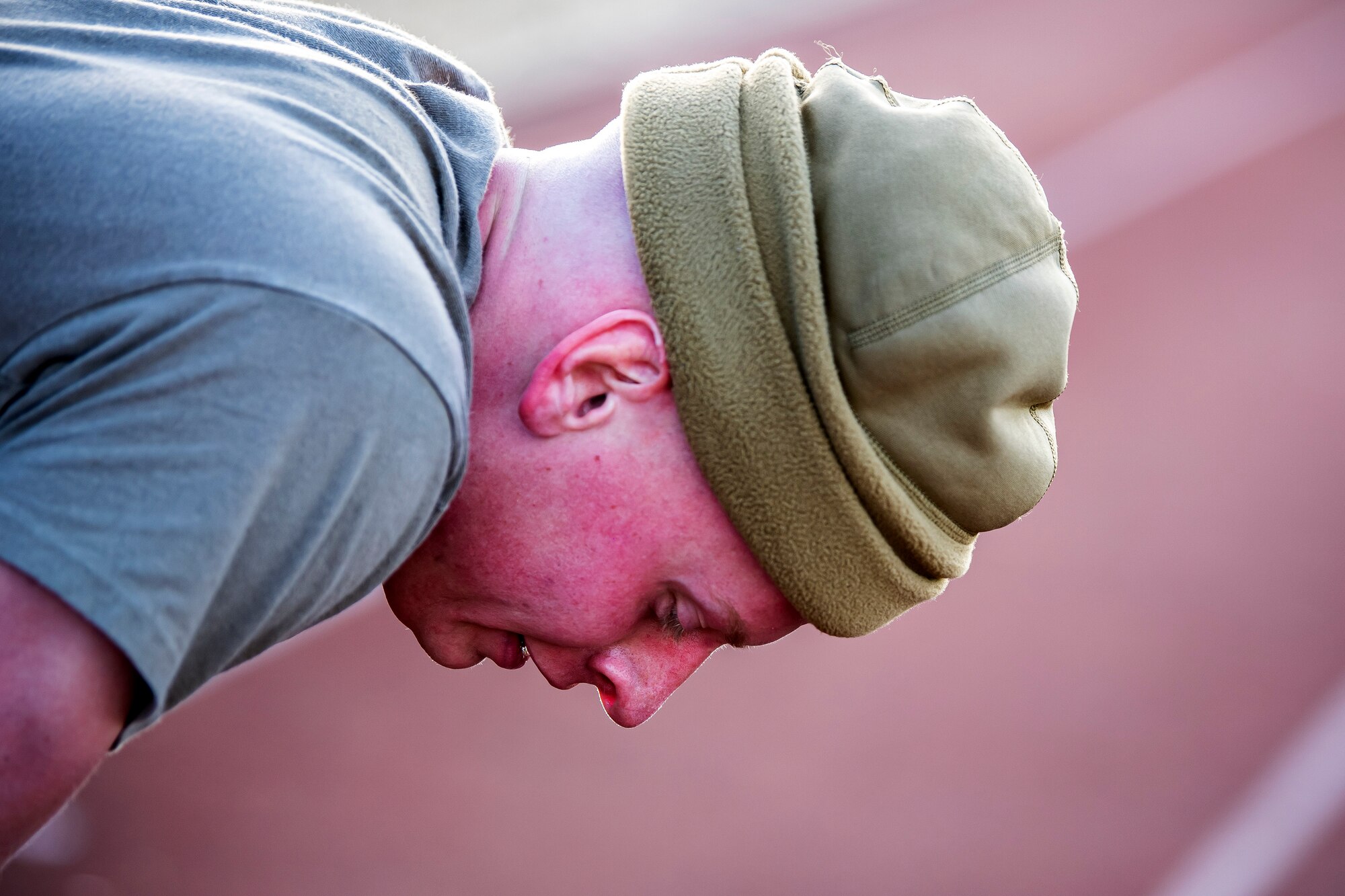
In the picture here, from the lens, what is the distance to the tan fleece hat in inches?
46.7

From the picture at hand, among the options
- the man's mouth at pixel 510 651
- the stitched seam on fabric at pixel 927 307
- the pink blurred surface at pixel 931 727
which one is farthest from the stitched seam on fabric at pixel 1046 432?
the pink blurred surface at pixel 931 727

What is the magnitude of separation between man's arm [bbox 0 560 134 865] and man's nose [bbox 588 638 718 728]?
0.74 meters

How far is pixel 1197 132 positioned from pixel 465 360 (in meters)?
6.53

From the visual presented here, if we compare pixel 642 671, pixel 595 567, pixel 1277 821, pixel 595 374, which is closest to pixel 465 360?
pixel 595 374

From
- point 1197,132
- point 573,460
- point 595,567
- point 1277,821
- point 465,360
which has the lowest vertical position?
point 1277,821

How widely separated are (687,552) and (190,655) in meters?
0.59

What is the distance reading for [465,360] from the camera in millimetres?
1010

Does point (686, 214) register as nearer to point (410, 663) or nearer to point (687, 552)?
point (687, 552)

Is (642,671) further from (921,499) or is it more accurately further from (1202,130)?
(1202,130)

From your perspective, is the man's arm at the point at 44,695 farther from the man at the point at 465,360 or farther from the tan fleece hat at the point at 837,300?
the tan fleece hat at the point at 837,300

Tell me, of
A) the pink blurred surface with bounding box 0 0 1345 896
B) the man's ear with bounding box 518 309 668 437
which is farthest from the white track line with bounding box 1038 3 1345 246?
the man's ear with bounding box 518 309 668 437

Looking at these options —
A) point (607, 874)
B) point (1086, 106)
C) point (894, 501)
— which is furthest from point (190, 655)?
point (1086, 106)

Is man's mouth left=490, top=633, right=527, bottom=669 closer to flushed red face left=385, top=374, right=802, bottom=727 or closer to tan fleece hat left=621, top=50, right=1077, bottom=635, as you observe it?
flushed red face left=385, top=374, right=802, bottom=727

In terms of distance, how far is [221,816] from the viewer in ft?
11.1
